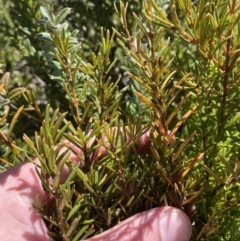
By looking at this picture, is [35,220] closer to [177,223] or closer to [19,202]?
[19,202]

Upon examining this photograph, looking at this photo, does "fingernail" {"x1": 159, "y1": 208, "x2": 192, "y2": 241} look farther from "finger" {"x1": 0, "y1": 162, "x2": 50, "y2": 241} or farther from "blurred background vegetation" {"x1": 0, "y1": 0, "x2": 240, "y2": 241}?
"finger" {"x1": 0, "y1": 162, "x2": 50, "y2": 241}

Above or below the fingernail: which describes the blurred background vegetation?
above

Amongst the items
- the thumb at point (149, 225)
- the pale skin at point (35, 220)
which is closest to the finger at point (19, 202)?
the pale skin at point (35, 220)

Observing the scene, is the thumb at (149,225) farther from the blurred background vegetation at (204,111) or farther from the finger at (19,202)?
the finger at (19,202)

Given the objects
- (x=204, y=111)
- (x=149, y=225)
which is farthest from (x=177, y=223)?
(x=204, y=111)

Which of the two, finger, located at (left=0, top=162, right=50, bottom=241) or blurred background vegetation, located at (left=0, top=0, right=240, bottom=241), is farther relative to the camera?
finger, located at (left=0, top=162, right=50, bottom=241)

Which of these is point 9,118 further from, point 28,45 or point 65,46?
point 65,46

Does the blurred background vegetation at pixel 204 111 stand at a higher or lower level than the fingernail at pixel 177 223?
higher

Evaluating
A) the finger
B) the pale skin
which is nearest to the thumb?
the pale skin
